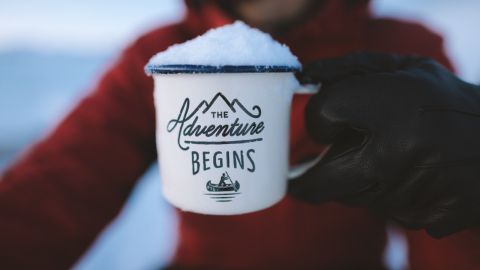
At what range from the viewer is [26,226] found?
27.2 inches

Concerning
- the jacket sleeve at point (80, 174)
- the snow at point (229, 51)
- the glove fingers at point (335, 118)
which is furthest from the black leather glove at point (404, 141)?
the jacket sleeve at point (80, 174)

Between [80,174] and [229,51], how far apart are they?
24.4 inches

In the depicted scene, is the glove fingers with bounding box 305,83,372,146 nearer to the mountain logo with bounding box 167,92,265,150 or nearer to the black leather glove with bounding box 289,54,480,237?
the black leather glove with bounding box 289,54,480,237

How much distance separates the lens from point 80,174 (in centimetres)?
80

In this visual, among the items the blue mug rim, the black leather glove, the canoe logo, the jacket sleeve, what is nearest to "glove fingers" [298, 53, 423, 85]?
the black leather glove

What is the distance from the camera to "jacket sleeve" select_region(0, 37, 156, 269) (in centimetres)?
69

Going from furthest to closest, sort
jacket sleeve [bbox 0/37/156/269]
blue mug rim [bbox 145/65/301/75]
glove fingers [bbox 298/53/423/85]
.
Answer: jacket sleeve [bbox 0/37/156/269] → glove fingers [bbox 298/53/423/85] → blue mug rim [bbox 145/65/301/75]

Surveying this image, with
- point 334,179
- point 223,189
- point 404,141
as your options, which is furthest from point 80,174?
point 404,141

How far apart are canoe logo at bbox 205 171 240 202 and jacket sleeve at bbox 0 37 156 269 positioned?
0.52m

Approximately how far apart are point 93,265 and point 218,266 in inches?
41.2

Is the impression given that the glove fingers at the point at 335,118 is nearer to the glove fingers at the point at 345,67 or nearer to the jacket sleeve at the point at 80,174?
the glove fingers at the point at 345,67

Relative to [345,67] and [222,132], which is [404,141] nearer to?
[345,67]

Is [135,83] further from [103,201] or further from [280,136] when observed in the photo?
[280,136]

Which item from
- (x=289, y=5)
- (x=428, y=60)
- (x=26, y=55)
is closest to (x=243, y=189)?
(x=428, y=60)
